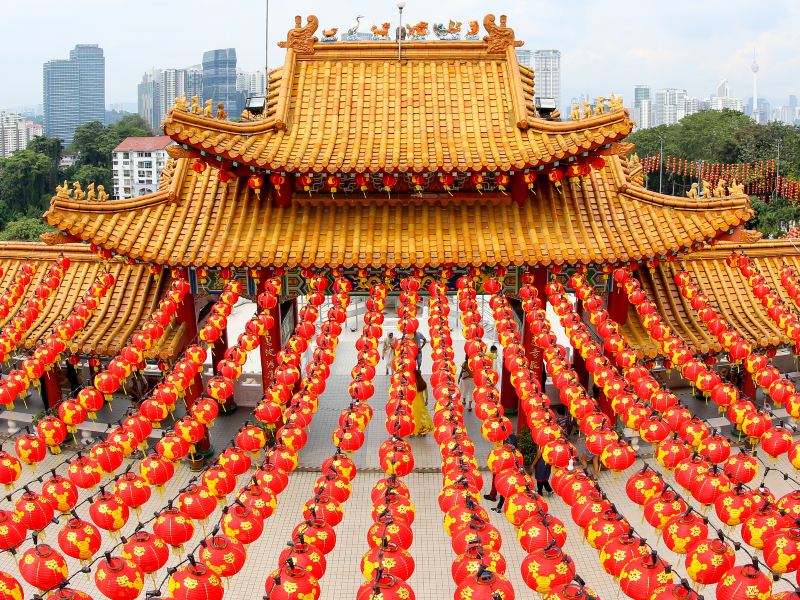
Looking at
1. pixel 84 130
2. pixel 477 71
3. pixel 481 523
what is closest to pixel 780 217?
pixel 477 71

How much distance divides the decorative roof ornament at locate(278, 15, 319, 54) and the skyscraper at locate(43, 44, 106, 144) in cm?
17001

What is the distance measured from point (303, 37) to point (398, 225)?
15.2ft

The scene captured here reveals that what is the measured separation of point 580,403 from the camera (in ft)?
31.9

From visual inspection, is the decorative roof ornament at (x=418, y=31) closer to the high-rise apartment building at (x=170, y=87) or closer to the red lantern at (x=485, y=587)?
the red lantern at (x=485, y=587)

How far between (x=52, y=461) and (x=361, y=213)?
7835 mm

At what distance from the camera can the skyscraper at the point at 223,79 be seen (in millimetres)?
149500

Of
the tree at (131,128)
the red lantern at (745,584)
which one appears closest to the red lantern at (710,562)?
the red lantern at (745,584)

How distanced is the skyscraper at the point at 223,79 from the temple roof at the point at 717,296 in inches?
5566

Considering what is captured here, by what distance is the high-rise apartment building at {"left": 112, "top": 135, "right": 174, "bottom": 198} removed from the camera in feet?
232

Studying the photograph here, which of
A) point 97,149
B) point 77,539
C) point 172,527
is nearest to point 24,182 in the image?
point 97,149

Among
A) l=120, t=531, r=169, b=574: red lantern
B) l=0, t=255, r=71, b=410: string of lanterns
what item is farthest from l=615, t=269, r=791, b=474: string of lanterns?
l=0, t=255, r=71, b=410: string of lanterns

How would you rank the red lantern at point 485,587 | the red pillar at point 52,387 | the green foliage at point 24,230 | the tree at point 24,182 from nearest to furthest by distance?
the red lantern at point 485,587 → the red pillar at point 52,387 → the green foliage at point 24,230 → the tree at point 24,182

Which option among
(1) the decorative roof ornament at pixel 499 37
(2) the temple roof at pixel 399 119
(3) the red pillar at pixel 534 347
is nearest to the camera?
(2) the temple roof at pixel 399 119

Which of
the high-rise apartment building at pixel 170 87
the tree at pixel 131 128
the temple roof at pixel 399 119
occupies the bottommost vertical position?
the temple roof at pixel 399 119
